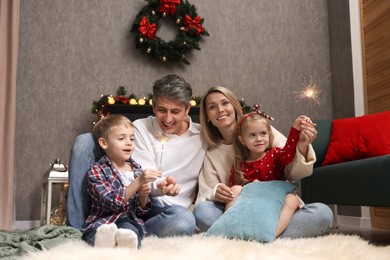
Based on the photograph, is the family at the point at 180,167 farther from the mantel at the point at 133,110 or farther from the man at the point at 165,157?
the mantel at the point at 133,110

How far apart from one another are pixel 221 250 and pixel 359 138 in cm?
170

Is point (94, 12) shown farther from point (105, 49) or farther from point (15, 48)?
point (15, 48)

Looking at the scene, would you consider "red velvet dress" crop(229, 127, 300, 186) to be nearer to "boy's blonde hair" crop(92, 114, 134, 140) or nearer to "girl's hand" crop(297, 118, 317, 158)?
"girl's hand" crop(297, 118, 317, 158)

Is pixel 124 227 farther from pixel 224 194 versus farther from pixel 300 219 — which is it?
pixel 300 219

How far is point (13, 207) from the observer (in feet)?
12.1

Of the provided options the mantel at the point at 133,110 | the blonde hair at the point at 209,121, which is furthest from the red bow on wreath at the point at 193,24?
the blonde hair at the point at 209,121

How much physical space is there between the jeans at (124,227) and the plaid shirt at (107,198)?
2 centimetres

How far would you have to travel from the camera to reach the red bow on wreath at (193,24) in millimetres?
4008

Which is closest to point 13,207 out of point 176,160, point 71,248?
point 176,160

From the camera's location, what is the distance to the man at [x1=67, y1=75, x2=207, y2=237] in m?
1.90

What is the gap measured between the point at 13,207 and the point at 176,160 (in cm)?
213

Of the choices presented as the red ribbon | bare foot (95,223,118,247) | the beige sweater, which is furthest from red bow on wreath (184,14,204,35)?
bare foot (95,223,118,247)

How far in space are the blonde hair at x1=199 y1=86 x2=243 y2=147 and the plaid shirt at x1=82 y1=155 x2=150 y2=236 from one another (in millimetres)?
471

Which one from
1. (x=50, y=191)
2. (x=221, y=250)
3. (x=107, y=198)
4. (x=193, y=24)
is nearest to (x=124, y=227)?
(x=107, y=198)
